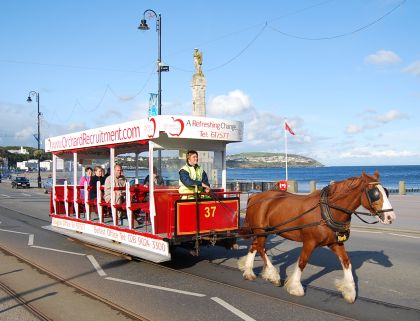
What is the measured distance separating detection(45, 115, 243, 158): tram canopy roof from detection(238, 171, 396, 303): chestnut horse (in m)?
1.90

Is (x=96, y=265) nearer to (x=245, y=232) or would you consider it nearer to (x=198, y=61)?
(x=245, y=232)

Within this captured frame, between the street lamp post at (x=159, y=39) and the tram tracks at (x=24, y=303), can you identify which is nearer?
the tram tracks at (x=24, y=303)

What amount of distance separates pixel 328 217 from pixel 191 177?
2877 mm

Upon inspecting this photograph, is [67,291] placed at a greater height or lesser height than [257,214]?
lesser

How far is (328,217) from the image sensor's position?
6.73 metres

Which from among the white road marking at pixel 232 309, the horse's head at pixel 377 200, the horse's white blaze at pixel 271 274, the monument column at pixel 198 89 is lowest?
the white road marking at pixel 232 309

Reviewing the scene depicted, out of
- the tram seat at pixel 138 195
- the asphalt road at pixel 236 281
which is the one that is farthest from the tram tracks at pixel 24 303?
the tram seat at pixel 138 195

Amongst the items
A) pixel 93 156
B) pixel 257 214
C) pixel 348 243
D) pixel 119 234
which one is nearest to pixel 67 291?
pixel 119 234

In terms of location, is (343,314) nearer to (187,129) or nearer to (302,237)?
(302,237)

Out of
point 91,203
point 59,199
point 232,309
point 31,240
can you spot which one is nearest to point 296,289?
point 232,309

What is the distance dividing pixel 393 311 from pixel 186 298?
2.83 metres

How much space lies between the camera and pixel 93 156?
12.9 m

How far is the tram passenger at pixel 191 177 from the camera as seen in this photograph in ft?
28.1

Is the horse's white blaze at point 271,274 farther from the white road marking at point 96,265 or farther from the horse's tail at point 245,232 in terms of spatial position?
the white road marking at point 96,265
